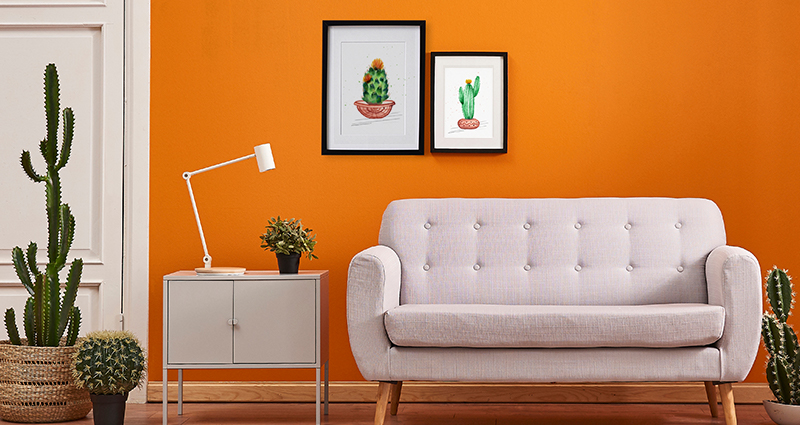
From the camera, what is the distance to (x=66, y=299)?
2.61 metres

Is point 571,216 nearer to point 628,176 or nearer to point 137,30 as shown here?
A: point 628,176

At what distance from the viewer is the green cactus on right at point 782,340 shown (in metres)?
2.41

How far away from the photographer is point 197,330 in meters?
2.54

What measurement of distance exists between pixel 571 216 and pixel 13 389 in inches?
86.9

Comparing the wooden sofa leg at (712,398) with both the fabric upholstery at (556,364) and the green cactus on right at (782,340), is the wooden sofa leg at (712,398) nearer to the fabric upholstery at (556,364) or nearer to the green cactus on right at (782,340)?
the green cactus on right at (782,340)

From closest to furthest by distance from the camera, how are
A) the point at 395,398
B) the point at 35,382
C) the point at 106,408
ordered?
the point at 106,408 < the point at 35,382 < the point at 395,398

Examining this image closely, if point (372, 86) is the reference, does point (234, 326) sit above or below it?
below

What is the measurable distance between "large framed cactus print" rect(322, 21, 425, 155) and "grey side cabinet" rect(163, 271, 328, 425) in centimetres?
83

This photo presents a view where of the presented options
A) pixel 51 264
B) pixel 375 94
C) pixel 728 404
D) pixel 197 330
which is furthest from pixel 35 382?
pixel 728 404

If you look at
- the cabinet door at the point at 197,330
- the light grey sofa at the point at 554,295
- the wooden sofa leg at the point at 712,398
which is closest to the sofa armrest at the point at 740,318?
the light grey sofa at the point at 554,295

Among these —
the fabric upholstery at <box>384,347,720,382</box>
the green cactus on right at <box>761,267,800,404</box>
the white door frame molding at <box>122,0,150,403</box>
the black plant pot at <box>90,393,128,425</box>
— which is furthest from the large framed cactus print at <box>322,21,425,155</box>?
the green cactus on right at <box>761,267,800,404</box>

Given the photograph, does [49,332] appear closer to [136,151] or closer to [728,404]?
[136,151]

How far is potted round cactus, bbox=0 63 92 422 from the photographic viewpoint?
2.52m

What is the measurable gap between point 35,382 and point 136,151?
1.06 m
